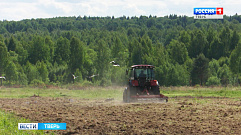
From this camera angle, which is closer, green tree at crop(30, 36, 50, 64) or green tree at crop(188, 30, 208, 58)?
green tree at crop(30, 36, 50, 64)

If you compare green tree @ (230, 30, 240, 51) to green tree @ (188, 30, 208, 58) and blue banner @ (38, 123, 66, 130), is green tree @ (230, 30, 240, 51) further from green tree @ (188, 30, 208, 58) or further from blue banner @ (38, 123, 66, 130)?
blue banner @ (38, 123, 66, 130)

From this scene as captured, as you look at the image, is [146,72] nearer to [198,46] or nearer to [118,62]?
[118,62]

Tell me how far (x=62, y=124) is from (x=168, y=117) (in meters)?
5.30

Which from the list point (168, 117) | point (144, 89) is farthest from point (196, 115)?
point (144, 89)

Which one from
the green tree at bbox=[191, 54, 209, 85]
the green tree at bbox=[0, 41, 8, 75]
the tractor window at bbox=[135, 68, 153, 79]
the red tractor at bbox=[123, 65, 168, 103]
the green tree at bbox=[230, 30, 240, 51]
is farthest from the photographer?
the green tree at bbox=[230, 30, 240, 51]

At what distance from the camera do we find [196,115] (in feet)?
62.1

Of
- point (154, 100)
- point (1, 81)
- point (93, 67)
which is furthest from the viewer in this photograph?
point (93, 67)

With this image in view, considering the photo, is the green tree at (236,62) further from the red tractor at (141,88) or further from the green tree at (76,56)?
the red tractor at (141,88)

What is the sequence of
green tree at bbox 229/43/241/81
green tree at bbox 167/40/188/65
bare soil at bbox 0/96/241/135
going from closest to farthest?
bare soil at bbox 0/96/241/135, green tree at bbox 229/43/241/81, green tree at bbox 167/40/188/65

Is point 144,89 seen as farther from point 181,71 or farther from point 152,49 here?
point 152,49

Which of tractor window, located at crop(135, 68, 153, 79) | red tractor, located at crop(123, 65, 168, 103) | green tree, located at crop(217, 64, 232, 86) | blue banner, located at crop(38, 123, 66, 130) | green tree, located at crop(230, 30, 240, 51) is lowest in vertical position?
green tree, located at crop(217, 64, 232, 86)

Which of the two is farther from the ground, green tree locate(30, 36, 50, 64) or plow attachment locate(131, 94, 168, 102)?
green tree locate(30, 36, 50, 64)

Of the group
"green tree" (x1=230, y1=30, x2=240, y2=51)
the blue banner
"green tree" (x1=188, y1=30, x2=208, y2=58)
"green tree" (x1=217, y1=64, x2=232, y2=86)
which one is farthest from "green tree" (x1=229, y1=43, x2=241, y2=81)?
the blue banner

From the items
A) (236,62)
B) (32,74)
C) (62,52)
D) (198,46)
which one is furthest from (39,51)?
(236,62)
